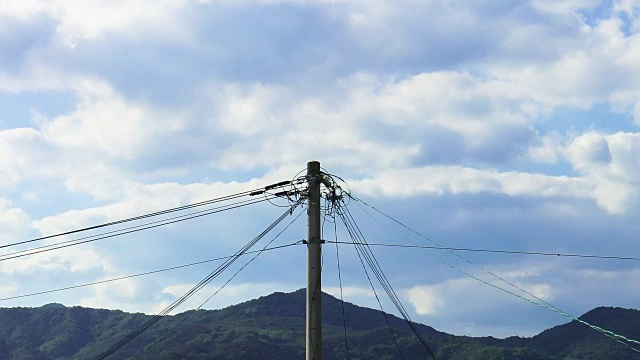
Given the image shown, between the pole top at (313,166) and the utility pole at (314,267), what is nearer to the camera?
the utility pole at (314,267)

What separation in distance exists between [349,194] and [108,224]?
946 cm

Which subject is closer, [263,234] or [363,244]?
[263,234]

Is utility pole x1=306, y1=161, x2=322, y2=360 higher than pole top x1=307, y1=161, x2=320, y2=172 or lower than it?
lower

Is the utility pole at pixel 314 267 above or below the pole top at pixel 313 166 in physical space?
below

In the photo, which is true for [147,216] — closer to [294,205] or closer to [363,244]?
[294,205]

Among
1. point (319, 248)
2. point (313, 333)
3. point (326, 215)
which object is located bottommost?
point (313, 333)

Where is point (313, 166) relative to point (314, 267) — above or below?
above

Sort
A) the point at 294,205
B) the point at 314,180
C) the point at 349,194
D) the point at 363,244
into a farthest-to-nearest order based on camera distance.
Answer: the point at 363,244 → the point at 349,194 → the point at 294,205 → the point at 314,180

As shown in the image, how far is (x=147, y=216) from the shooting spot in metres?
32.1

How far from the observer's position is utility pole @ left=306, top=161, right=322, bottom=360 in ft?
82.0

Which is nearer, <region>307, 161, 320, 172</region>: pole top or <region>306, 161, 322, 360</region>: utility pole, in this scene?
<region>306, 161, 322, 360</region>: utility pole

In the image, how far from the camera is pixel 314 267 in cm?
2584

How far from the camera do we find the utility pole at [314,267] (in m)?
25.0

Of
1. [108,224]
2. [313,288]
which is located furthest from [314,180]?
[108,224]
